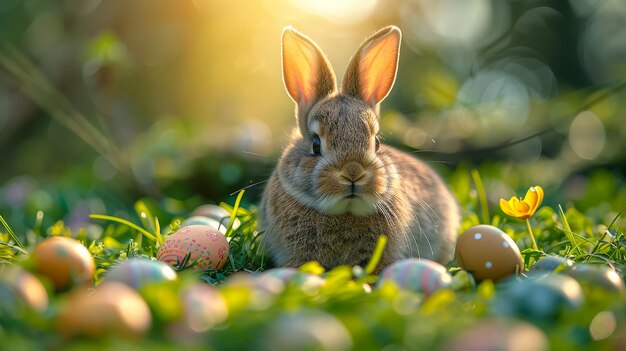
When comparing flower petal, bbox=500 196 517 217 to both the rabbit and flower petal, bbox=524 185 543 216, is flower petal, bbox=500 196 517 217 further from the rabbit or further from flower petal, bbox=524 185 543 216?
the rabbit

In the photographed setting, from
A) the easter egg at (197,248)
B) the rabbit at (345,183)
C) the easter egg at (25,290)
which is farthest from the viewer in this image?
the rabbit at (345,183)

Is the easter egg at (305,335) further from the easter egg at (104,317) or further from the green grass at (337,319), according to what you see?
the easter egg at (104,317)

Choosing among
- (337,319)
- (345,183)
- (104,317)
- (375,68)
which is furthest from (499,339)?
(375,68)

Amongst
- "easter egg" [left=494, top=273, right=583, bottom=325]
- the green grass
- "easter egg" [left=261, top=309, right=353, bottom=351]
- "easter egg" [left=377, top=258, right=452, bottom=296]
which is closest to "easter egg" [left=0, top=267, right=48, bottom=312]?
the green grass

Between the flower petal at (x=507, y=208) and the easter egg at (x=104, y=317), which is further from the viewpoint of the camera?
the flower petal at (x=507, y=208)

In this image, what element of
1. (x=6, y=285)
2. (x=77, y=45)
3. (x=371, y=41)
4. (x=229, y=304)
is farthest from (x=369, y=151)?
(x=77, y=45)

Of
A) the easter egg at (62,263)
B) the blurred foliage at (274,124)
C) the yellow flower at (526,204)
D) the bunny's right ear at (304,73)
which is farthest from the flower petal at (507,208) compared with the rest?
the easter egg at (62,263)

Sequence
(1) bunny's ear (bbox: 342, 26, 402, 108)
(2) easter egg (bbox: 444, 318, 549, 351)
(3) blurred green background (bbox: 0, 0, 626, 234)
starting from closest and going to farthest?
(2) easter egg (bbox: 444, 318, 549, 351), (1) bunny's ear (bbox: 342, 26, 402, 108), (3) blurred green background (bbox: 0, 0, 626, 234)
